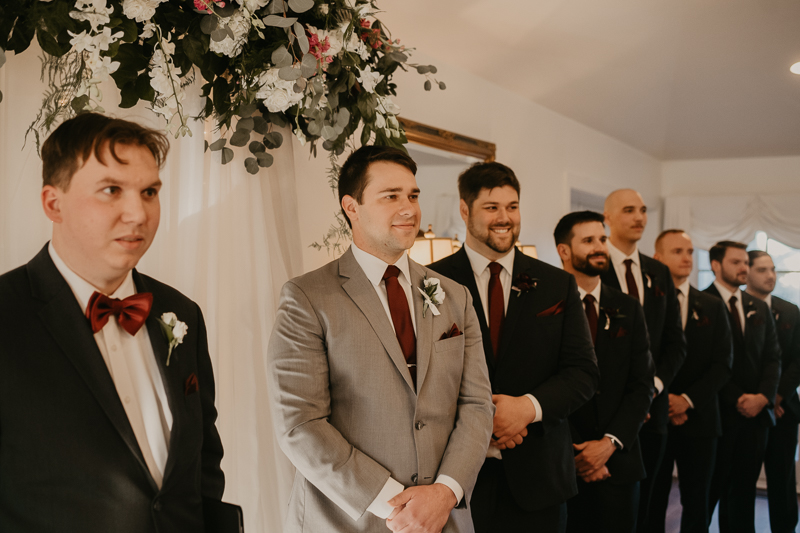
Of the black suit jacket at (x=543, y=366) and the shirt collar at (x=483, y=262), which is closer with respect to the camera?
the black suit jacket at (x=543, y=366)

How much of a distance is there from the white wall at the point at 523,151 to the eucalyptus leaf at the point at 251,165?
672 millimetres

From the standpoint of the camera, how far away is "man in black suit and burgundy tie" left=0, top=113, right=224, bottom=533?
1.00 m

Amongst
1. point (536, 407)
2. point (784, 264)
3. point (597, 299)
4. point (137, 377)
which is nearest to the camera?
point (137, 377)

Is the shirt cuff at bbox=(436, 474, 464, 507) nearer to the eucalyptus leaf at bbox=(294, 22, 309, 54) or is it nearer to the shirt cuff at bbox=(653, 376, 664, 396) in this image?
the eucalyptus leaf at bbox=(294, 22, 309, 54)

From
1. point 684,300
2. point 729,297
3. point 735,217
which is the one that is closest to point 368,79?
point 684,300

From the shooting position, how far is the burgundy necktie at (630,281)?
3.24 metres

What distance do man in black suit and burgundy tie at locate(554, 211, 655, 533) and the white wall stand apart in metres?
1.26

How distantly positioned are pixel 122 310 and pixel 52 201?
0.74 feet

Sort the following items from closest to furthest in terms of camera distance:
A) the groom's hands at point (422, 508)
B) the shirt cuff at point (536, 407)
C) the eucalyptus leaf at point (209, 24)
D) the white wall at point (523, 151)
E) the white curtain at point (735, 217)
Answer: the eucalyptus leaf at point (209, 24) < the groom's hands at point (422, 508) < the shirt cuff at point (536, 407) < the white wall at point (523, 151) < the white curtain at point (735, 217)

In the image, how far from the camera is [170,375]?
3.86 feet

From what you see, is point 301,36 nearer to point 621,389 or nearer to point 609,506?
point 621,389

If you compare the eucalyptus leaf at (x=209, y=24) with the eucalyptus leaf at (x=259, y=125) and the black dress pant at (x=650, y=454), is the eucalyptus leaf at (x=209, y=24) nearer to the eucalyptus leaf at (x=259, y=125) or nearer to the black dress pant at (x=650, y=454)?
the eucalyptus leaf at (x=259, y=125)

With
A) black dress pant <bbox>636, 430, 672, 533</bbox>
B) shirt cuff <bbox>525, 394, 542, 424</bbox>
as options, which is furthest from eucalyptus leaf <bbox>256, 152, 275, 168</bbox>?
black dress pant <bbox>636, 430, 672, 533</bbox>

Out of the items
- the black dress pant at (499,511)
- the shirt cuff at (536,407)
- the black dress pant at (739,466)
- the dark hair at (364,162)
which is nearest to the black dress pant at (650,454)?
the black dress pant at (739,466)
